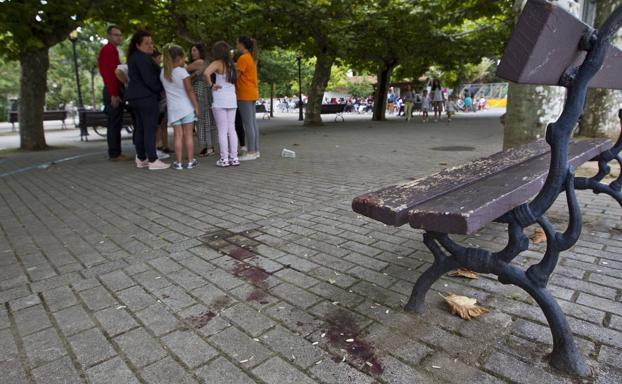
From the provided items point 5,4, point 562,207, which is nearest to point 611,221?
point 562,207

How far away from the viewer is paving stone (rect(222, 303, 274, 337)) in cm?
213

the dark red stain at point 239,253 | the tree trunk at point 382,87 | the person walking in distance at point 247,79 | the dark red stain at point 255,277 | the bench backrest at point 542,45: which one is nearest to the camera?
the bench backrest at point 542,45

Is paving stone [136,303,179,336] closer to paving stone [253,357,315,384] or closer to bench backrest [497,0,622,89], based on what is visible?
paving stone [253,357,315,384]

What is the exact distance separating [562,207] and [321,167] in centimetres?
366

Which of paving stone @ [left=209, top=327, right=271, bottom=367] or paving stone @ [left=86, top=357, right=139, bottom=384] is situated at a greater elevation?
paving stone @ [left=209, top=327, right=271, bottom=367]

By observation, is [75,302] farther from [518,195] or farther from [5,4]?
[5,4]

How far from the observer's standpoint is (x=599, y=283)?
2.54 m

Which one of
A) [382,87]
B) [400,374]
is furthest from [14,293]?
[382,87]

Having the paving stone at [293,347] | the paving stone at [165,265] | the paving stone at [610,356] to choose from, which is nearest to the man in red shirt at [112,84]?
the paving stone at [165,265]

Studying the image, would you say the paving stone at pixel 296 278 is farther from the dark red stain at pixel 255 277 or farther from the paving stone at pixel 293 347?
the paving stone at pixel 293 347

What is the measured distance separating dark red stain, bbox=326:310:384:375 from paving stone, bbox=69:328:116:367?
1.01 m

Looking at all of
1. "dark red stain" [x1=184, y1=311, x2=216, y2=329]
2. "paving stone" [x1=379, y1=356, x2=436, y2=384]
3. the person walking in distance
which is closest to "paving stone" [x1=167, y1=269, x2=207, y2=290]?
"dark red stain" [x1=184, y1=311, x2=216, y2=329]

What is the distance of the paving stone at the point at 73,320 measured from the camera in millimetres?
2158

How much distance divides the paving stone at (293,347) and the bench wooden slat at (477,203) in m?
0.72
